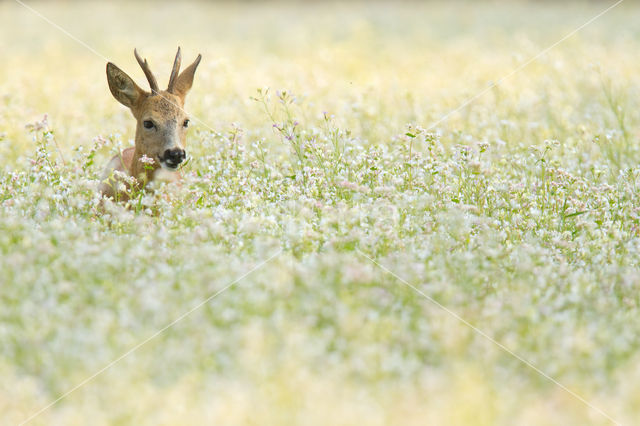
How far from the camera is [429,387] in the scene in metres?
3.99

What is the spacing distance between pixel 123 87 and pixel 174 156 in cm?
89

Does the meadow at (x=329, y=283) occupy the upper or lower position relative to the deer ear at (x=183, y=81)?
lower

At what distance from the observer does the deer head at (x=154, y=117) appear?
6.87 meters

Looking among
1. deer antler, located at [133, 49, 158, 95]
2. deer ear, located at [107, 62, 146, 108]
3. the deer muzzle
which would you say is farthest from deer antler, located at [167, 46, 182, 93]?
the deer muzzle

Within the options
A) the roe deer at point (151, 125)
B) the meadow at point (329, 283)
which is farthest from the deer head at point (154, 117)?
the meadow at point (329, 283)

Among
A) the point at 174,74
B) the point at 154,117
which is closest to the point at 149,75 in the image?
the point at 174,74

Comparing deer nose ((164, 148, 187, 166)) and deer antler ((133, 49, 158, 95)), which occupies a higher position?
deer antler ((133, 49, 158, 95))

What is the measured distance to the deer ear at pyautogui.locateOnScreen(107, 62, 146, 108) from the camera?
23.1 ft

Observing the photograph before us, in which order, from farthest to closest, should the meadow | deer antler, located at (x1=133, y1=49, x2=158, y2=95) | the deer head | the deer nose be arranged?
deer antler, located at (x1=133, y1=49, x2=158, y2=95)
the deer head
the deer nose
the meadow

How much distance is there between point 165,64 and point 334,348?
28.6ft

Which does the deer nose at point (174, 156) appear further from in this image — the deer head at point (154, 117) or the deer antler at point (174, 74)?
the deer antler at point (174, 74)

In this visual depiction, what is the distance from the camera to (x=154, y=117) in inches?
277

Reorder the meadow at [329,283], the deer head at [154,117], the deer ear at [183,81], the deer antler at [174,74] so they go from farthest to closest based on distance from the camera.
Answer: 1. the deer ear at [183,81]
2. the deer antler at [174,74]
3. the deer head at [154,117]
4. the meadow at [329,283]

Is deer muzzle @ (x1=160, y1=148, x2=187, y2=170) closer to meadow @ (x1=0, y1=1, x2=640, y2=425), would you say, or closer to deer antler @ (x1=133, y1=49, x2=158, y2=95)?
meadow @ (x1=0, y1=1, x2=640, y2=425)
